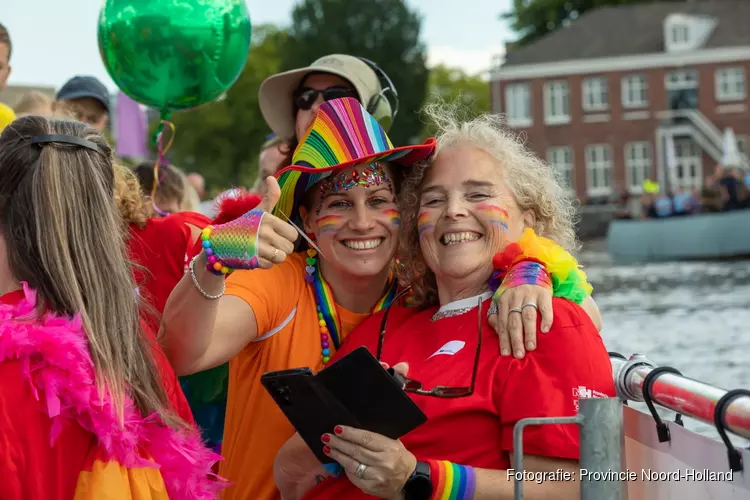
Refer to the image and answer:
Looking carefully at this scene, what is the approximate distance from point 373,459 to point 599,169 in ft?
178

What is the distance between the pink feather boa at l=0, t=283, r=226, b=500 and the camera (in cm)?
213

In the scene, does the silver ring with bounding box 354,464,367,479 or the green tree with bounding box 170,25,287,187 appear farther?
the green tree with bounding box 170,25,287,187

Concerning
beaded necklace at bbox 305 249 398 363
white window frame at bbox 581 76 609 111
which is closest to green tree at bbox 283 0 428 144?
white window frame at bbox 581 76 609 111

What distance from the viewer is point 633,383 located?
2.50 meters

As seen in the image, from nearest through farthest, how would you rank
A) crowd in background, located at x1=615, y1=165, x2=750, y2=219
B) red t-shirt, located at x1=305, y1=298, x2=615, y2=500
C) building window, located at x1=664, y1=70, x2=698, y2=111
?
red t-shirt, located at x1=305, y1=298, x2=615, y2=500
crowd in background, located at x1=615, y1=165, x2=750, y2=219
building window, located at x1=664, y1=70, x2=698, y2=111

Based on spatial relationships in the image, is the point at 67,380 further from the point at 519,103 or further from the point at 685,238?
the point at 519,103

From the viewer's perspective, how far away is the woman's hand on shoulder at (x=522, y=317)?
2.59 metres

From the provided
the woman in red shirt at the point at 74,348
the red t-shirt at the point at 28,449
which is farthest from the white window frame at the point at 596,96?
the red t-shirt at the point at 28,449

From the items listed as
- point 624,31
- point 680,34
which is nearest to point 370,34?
point 624,31

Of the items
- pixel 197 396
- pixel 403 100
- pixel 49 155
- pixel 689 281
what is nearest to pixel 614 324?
pixel 689 281

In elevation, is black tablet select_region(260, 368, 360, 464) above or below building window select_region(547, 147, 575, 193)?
above

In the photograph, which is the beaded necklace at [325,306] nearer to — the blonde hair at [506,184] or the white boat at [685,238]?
the blonde hair at [506,184]

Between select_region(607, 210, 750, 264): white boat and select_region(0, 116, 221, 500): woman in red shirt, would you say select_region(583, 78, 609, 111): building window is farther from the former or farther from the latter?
select_region(0, 116, 221, 500): woman in red shirt

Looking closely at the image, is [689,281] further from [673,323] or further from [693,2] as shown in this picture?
[693,2]
